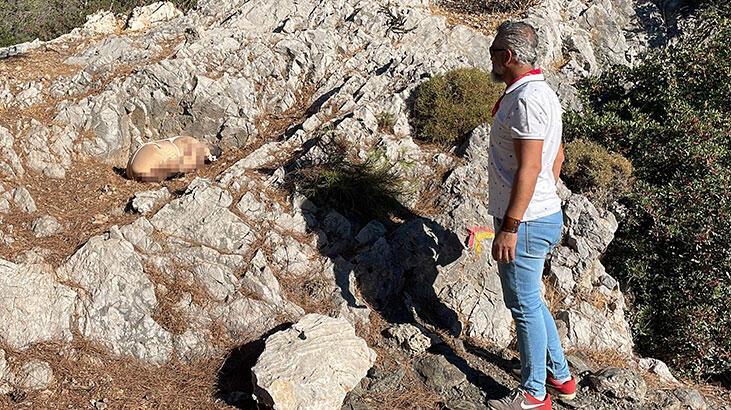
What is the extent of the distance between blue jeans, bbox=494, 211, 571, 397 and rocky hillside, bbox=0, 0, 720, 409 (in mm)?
605

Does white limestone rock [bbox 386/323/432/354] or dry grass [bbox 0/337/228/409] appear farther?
white limestone rock [bbox 386/323/432/354]

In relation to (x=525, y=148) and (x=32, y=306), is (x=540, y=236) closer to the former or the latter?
(x=525, y=148)

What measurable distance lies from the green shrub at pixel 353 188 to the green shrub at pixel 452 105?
45.8 inches

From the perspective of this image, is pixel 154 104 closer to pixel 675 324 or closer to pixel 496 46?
pixel 496 46

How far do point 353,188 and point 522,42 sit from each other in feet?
10.3

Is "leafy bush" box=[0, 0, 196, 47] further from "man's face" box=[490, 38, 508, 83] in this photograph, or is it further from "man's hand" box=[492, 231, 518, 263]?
"man's hand" box=[492, 231, 518, 263]

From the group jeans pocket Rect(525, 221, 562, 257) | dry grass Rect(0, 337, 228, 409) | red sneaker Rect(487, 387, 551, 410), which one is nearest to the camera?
jeans pocket Rect(525, 221, 562, 257)

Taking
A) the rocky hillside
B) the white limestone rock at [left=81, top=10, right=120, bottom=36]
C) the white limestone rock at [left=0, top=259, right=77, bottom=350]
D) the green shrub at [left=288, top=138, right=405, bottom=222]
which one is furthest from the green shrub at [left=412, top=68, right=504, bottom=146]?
the white limestone rock at [left=81, top=10, right=120, bottom=36]

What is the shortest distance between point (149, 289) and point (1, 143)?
371 cm

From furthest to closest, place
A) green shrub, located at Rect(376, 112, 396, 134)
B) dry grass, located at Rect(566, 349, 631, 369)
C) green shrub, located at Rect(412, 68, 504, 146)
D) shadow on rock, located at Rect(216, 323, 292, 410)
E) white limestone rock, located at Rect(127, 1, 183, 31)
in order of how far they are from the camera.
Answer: white limestone rock, located at Rect(127, 1, 183, 31) → green shrub, located at Rect(376, 112, 396, 134) → green shrub, located at Rect(412, 68, 504, 146) → dry grass, located at Rect(566, 349, 631, 369) → shadow on rock, located at Rect(216, 323, 292, 410)

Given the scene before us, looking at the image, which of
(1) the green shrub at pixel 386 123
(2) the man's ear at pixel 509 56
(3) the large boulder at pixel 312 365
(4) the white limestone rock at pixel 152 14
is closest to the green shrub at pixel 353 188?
(1) the green shrub at pixel 386 123

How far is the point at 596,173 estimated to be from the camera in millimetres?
7277

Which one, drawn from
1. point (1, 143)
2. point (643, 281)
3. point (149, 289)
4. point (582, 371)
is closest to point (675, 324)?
point (643, 281)

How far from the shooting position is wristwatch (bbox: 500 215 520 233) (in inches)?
149
